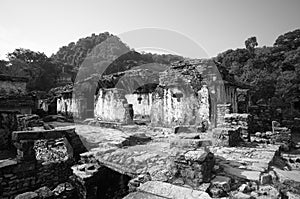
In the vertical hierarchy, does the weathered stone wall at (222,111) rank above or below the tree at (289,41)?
below

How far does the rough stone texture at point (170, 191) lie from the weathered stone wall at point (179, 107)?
5.55 m

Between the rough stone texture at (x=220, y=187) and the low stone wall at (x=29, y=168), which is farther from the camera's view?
the low stone wall at (x=29, y=168)

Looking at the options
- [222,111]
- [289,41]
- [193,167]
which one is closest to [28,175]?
[193,167]

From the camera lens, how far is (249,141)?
625 cm

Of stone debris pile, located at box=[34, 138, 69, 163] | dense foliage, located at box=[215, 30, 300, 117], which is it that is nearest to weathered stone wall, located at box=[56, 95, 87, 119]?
stone debris pile, located at box=[34, 138, 69, 163]

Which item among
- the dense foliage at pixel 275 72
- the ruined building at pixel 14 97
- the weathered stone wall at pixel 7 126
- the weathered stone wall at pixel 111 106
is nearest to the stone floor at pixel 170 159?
the weathered stone wall at pixel 111 106

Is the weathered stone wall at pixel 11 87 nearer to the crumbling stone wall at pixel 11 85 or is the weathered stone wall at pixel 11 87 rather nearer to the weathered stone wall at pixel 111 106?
the crumbling stone wall at pixel 11 85

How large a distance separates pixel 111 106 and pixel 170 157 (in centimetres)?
920

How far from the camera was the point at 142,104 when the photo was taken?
13508mm

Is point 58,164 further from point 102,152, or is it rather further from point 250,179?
point 250,179

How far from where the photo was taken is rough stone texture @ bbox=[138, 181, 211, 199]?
2809mm

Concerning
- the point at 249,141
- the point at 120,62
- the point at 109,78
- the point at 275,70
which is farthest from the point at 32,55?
the point at 275,70

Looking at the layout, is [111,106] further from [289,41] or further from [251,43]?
[251,43]

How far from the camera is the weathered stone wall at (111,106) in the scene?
453 inches
